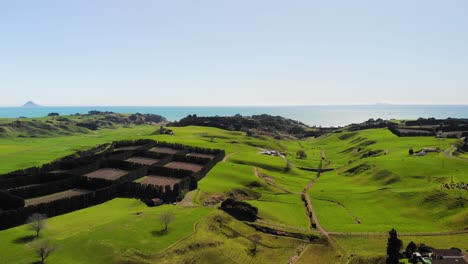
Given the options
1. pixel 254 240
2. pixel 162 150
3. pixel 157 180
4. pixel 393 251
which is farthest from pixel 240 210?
pixel 162 150

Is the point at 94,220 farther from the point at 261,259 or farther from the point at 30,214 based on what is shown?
the point at 261,259

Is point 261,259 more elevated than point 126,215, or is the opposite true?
point 126,215

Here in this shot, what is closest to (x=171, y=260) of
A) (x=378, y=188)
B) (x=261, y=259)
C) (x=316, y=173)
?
(x=261, y=259)

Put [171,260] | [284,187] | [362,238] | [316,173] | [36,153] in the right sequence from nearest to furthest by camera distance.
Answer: [171,260], [362,238], [284,187], [316,173], [36,153]

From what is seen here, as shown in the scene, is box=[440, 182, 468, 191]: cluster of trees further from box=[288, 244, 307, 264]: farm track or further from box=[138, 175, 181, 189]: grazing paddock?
box=[138, 175, 181, 189]: grazing paddock

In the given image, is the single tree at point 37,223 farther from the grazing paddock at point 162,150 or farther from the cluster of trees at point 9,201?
the grazing paddock at point 162,150
